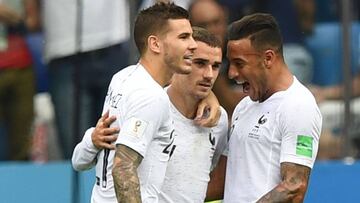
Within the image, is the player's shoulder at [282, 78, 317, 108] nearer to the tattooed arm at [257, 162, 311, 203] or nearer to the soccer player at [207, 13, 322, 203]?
the soccer player at [207, 13, 322, 203]

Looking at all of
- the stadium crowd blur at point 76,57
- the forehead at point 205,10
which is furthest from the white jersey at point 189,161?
the forehead at point 205,10

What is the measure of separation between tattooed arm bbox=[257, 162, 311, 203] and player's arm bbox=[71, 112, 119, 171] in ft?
2.55

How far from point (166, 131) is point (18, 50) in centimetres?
265

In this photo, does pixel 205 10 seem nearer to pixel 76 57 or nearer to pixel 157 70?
pixel 76 57

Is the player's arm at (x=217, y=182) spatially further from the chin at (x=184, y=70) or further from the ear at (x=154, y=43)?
the ear at (x=154, y=43)

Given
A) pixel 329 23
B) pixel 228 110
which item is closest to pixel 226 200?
pixel 228 110

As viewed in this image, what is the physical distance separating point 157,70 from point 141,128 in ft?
1.19

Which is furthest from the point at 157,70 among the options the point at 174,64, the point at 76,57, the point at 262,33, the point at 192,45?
the point at 76,57

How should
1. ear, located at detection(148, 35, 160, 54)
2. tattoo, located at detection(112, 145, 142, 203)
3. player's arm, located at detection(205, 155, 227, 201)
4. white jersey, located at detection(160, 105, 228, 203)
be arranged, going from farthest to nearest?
player's arm, located at detection(205, 155, 227, 201), white jersey, located at detection(160, 105, 228, 203), ear, located at detection(148, 35, 160, 54), tattoo, located at detection(112, 145, 142, 203)

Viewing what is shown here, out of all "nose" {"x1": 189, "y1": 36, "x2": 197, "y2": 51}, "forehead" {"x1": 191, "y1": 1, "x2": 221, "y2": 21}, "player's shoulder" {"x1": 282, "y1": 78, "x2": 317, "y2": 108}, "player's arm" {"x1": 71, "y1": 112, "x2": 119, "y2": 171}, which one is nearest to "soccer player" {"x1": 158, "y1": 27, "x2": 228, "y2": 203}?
"nose" {"x1": 189, "y1": 36, "x2": 197, "y2": 51}

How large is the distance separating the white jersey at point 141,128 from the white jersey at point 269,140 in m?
0.44

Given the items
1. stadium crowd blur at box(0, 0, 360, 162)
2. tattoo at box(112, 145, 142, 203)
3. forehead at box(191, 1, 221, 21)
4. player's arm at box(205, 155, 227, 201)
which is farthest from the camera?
forehead at box(191, 1, 221, 21)

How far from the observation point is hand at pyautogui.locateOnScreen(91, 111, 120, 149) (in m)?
6.43

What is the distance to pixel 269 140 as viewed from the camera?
653cm
